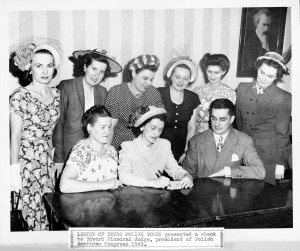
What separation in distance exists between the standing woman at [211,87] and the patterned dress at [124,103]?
150mm

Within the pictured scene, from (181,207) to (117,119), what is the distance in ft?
1.21

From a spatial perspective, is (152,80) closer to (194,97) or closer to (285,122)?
(194,97)

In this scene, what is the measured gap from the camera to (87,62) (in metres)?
1.18

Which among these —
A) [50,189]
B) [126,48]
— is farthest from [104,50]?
[50,189]

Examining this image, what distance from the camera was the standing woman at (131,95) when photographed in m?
1.19

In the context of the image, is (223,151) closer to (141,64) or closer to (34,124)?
(141,64)

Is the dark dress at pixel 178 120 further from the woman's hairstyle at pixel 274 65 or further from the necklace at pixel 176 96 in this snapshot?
the woman's hairstyle at pixel 274 65

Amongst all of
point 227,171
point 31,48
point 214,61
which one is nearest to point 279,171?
point 227,171

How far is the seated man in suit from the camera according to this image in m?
1.23

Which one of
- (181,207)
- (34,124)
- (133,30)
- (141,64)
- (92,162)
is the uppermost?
(133,30)

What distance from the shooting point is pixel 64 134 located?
1189 mm

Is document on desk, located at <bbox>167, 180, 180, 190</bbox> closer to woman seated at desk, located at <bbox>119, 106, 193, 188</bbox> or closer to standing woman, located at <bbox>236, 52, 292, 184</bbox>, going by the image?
woman seated at desk, located at <bbox>119, 106, 193, 188</bbox>

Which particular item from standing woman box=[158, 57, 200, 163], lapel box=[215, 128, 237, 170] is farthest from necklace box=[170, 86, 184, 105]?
lapel box=[215, 128, 237, 170]

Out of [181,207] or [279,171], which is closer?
[181,207]
